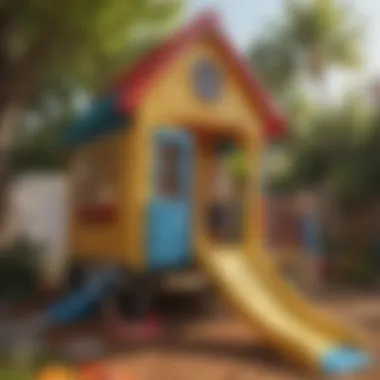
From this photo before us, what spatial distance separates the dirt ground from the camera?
2760 mm

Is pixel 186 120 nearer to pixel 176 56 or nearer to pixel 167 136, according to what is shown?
pixel 167 136

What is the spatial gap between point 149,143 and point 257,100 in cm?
76

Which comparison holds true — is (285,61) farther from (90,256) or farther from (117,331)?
(117,331)

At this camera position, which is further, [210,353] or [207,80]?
[207,80]

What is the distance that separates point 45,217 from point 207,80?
2.20m

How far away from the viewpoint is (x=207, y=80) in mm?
3650

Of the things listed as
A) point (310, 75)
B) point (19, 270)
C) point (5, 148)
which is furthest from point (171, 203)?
point (310, 75)

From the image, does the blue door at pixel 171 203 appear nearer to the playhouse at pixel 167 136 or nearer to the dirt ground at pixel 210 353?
the playhouse at pixel 167 136

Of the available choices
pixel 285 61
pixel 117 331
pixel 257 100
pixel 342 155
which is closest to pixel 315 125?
pixel 342 155

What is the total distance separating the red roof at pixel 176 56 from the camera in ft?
11.1

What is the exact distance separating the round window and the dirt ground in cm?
132

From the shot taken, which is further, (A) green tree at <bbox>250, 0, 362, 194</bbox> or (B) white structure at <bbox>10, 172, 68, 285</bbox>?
(A) green tree at <bbox>250, 0, 362, 194</bbox>

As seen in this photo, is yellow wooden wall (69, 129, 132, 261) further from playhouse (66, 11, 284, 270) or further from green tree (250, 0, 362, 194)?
green tree (250, 0, 362, 194)

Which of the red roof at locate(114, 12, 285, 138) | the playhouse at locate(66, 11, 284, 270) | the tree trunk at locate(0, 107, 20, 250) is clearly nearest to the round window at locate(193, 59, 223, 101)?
the playhouse at locate(66, 11, 284, 270)
